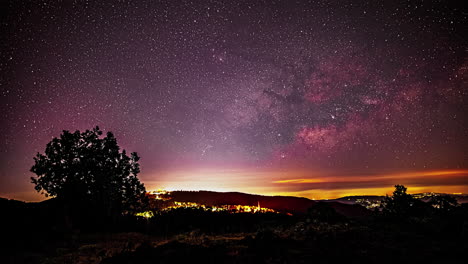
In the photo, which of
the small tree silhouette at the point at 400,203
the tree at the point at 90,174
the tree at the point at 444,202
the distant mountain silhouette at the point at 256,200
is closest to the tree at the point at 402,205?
the small tree silhouette at the point at 400,203

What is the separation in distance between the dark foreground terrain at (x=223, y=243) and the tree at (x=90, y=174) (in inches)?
58.5

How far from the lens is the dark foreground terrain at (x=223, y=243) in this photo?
1112 cm

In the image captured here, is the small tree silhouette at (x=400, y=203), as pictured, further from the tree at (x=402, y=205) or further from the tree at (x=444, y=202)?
the tree at (x=444, y=202)

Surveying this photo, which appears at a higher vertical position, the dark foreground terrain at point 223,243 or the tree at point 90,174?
the tree at point 90,174

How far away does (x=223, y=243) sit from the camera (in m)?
14.7

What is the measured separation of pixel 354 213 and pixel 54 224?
2611 inches

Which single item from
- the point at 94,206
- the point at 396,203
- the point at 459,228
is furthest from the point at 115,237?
the point at 396,203

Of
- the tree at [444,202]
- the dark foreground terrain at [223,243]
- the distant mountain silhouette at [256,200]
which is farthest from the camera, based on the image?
the distant mountain silhouette at [256,200]

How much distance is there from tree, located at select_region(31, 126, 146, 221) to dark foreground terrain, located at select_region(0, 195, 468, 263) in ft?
4.87

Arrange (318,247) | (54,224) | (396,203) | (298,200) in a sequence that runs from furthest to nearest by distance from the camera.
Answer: (298,200)
(396,203)
(54,224)
(318,247)

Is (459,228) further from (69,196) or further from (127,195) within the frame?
(69,196)

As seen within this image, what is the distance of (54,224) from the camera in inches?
829

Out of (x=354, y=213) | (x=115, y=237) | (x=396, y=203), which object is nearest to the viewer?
(x=115, y=237)

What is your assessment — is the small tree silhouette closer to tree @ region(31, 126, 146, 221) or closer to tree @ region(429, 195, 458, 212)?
tree @ region(429, 195, 458, 212)
